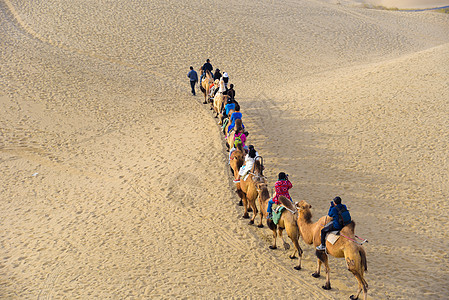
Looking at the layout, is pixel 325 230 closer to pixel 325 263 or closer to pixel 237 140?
pixel 325 263

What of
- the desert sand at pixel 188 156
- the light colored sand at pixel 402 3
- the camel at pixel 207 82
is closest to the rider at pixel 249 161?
the desert sand at pixel 188 156

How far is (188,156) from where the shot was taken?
16.2m

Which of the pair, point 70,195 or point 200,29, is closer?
point 70,195

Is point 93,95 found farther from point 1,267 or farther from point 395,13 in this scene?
point 395,13

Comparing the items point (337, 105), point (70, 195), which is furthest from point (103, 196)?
point (337, 105)

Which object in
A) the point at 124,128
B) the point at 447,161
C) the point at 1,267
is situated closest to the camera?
the point at 1,267

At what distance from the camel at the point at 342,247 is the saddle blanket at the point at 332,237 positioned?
0.06m

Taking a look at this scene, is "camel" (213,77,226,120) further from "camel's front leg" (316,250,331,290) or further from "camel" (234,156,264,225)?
"camel's front leg" (316,250,331,290)

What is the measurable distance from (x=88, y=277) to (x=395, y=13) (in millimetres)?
47007

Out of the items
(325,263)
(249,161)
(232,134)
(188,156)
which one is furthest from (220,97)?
(325,263)

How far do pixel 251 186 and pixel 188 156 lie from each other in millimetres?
5337

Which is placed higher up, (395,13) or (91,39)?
(395,13)

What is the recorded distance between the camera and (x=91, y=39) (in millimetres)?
30172

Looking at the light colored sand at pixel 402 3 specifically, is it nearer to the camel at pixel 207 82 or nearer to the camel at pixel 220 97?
the camel at pixel 207 82
